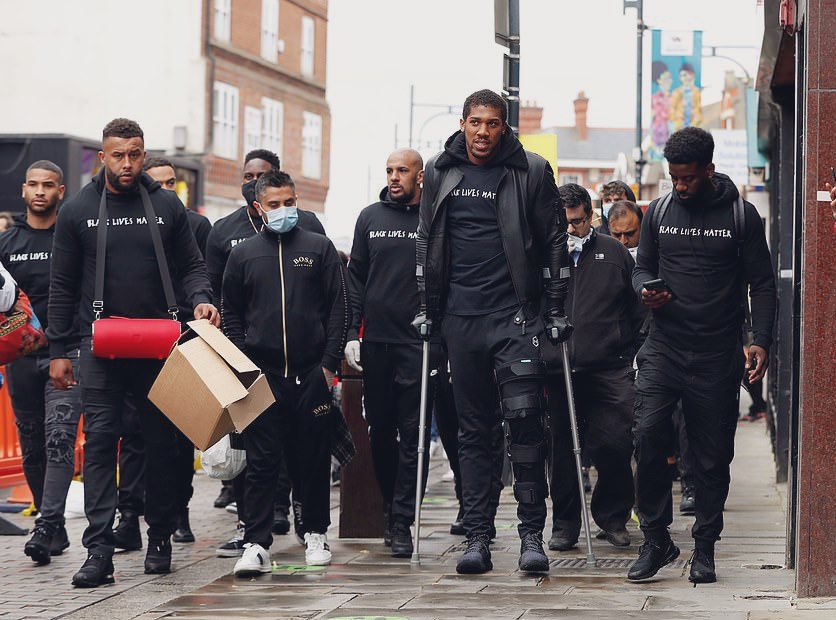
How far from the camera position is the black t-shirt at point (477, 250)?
25.3 feet

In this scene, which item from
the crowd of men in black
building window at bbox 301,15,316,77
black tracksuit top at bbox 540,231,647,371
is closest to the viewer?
the crowd of men in black

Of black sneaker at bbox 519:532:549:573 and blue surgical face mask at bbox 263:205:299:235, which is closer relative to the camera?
black sneaker at bbox 519:532:549:573

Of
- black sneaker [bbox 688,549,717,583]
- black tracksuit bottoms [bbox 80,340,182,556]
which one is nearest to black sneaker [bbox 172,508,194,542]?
black tracksuit bottoms [bbox 80,340,182,556]

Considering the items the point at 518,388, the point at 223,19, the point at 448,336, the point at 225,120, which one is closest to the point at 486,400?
the point at 518,388

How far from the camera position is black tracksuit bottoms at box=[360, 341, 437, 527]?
8.62 m

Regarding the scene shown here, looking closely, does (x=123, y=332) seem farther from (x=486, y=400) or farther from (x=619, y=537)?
(x=619, y=537)

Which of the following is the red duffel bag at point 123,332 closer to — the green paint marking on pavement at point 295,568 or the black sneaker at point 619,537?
the green paint marking on pavement at point 295,568

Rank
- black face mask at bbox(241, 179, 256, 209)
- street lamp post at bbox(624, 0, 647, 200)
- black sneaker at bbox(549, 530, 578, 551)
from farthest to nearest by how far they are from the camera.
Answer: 1. street lamp post at bbox(624, 0, 647, 200)
2. black face mask at bbox(241, 179, 256, 209)
3. black sneaker at bbox(549, 530, 578, 551)

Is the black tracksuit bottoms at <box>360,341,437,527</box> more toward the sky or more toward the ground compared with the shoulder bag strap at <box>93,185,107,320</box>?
more toward the ground

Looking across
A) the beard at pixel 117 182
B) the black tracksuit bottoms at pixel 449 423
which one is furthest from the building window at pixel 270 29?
the beard at pixel 117 182

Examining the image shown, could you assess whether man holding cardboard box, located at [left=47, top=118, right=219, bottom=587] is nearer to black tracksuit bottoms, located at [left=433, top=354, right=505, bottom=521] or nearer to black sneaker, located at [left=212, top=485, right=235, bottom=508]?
black tracksuit bottoms, located at [left=433, top=354, right=505, bottom=521]

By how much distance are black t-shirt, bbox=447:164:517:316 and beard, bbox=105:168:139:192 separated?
1.68m

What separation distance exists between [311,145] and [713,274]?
156 ft

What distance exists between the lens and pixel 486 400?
780 centimetres
